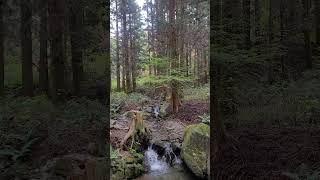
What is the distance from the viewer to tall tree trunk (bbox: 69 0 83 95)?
265 inches

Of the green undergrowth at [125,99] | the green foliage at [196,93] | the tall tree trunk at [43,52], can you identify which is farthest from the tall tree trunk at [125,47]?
the tall tree trunk at [43,52]

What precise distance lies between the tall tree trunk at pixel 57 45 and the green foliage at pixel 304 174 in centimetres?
423

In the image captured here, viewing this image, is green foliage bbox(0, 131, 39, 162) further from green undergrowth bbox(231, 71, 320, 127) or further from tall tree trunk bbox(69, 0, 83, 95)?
green undergrowth bbox(231, 71, 320, 127)

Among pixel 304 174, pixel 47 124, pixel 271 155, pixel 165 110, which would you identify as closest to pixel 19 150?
pixel 47 124

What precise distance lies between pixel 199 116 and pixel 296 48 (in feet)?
20.4

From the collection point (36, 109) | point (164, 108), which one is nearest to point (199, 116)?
point (164, 108)

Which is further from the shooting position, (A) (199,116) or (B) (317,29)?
(A) (199,116)

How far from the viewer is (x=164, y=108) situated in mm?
13523

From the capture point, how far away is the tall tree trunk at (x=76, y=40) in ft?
22.1

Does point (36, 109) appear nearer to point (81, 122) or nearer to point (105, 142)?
point (81, 122)

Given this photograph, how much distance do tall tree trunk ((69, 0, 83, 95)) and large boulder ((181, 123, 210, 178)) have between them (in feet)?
10.9

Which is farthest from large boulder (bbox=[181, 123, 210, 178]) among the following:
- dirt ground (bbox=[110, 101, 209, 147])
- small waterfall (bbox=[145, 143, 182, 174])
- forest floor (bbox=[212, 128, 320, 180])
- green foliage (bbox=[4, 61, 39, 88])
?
green foliage (bbox=[4, 61, 39, 88])

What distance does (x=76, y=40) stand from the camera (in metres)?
6.75

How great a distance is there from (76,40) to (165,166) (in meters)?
4.18
